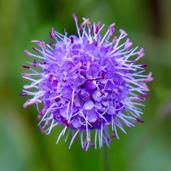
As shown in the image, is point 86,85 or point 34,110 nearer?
point 86,85

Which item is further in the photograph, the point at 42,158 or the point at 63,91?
the point at 42,158

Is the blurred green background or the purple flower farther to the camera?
the blurred green background

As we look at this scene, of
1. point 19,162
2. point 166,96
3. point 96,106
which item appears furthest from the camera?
point 19,162

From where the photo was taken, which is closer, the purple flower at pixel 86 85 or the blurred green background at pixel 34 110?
the purple flower at pixel 86 85

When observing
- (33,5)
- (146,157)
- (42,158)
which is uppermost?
(33,5)

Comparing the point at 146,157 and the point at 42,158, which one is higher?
the point at 42,158

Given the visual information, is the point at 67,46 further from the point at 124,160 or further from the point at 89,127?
the point at 124,160

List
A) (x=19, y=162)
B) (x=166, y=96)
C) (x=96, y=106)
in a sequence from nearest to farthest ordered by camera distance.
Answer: (x=96, y=106) → (x=166, y=96) → (x=19, y=162)

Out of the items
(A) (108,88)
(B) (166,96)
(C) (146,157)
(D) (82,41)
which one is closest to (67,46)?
(D) (82,41)
